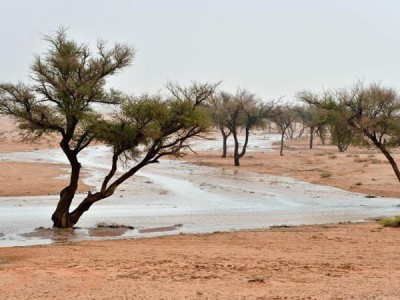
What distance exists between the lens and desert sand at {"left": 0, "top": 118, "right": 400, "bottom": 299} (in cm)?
941

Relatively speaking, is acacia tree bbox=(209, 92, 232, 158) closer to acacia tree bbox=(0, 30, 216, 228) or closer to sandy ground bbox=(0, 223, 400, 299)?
acacia tree bbox=(0, 30, 216, 228)

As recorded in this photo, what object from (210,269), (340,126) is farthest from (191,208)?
(210,269)

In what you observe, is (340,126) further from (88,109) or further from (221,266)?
(221,266)

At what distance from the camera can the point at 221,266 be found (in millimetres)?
11914

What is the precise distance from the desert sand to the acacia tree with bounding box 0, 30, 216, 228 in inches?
176

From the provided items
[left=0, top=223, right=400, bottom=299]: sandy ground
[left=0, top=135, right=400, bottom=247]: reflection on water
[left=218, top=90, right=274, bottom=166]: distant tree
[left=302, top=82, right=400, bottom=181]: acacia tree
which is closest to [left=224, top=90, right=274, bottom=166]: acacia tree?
[left=218, top=90, right=274, bottom=166]: distant tree

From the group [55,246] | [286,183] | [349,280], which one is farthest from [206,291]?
[286,183]

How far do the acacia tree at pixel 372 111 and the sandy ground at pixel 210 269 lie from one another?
1428 centimetres

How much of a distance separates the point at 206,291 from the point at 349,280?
2.87 m

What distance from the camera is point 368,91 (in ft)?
106

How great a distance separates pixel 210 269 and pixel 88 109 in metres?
10.7

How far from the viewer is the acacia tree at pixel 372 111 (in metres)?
31.2

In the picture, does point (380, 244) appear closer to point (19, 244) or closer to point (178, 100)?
point (178, 100)

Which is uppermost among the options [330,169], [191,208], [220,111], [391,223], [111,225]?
[220,111]
